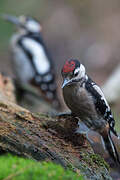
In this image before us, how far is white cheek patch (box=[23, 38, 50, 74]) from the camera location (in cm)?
912

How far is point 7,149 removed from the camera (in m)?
3.29

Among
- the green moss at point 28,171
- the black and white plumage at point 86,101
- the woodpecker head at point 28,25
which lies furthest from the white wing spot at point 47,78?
the green moss at point 28,171

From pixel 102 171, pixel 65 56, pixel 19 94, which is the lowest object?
pixel 102 171

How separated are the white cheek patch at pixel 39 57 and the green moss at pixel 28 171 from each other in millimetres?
6398

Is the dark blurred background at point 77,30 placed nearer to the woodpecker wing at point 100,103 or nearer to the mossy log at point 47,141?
the woodpecker wing at point 100,103

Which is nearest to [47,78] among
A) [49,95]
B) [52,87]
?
[52,87]

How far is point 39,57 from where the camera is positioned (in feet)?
30.1

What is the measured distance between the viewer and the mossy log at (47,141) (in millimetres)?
3379

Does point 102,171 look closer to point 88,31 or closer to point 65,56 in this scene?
point 65,56

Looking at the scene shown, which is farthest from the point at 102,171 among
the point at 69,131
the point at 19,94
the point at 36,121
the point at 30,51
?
the point at 30,51

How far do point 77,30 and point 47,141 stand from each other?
1190 cm

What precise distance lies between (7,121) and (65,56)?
10.5 meters

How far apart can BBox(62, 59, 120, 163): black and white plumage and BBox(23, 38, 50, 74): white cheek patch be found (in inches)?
198

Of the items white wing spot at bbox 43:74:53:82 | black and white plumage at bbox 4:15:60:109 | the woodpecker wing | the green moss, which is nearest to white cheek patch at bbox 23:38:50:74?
black and white plumage at bbox 4:15:60:109
